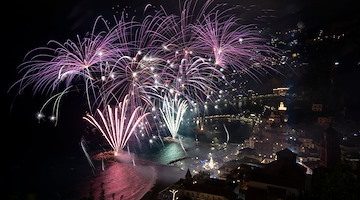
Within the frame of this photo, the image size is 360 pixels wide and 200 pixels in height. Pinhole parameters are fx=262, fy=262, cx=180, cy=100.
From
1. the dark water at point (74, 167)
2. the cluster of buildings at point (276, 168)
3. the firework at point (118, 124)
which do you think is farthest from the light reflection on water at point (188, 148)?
the cluster of buildings at point (276, 168)

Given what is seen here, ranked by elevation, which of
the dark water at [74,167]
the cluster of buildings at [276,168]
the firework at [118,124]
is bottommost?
the dark water at [74,167]

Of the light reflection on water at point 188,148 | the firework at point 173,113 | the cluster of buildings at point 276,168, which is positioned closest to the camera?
the cluster of buildings at point 276,168

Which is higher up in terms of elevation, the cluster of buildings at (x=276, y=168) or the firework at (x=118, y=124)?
the firework at (x=118, y=124)

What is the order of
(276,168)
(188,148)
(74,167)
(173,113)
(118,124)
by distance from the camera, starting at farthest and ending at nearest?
(188,148) < (173,113) < (74,167) < (118,124) < (276,168)

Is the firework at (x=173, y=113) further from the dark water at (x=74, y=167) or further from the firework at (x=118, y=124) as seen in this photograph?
the firework at (x=118, y=124)

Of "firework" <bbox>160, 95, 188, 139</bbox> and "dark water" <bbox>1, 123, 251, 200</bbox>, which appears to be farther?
"firework" <bbox>160, 95, 188, 139</bbox>

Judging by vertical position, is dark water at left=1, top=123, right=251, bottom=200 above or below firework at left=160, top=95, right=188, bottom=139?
below

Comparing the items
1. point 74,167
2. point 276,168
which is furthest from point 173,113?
point 276,168

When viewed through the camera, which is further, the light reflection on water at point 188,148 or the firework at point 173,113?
the firework at point 173,113

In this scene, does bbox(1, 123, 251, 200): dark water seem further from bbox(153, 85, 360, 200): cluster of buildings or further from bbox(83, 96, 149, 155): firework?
bbox(153, 85, 360, 200): cluster of buildings

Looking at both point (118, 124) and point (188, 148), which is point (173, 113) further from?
point (118, 124)

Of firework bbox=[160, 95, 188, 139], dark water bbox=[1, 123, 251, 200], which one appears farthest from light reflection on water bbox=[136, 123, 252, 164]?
firework bbox=[160, 95, 188, 139]
